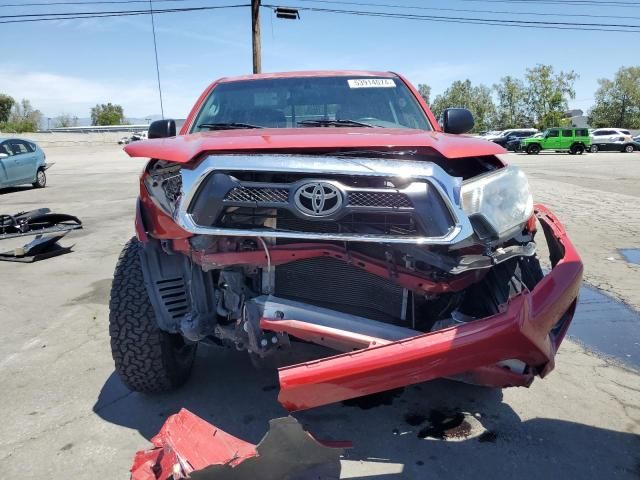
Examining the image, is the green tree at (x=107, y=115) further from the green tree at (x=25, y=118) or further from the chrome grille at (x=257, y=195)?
the chrome grille at (x=257, y=195)

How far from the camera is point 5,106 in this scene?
239 ft

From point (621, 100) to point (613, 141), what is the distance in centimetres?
4064

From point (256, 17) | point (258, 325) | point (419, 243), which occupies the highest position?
point (256, 17)

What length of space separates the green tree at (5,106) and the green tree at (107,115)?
39338mm

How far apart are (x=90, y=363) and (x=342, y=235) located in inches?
97.0

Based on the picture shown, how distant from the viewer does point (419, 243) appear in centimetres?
225

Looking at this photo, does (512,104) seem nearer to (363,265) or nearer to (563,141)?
(563,141)

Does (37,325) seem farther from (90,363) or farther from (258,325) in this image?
(258,325)

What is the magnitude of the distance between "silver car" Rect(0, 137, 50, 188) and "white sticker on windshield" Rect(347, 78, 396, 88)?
14158 millimetres

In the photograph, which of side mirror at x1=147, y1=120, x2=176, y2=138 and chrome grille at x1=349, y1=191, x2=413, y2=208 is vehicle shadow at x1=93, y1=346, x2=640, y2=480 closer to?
chrome grille at x1=349, y1=191, x2=413, y2=208

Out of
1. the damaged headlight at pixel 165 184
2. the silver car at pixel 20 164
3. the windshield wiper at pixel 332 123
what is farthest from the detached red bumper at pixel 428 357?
the silver car at pixel 20 164

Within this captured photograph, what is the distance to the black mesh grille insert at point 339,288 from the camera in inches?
105

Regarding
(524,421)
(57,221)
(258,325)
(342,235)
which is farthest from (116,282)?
(57,221)

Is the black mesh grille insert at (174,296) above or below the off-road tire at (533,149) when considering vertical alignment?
above
